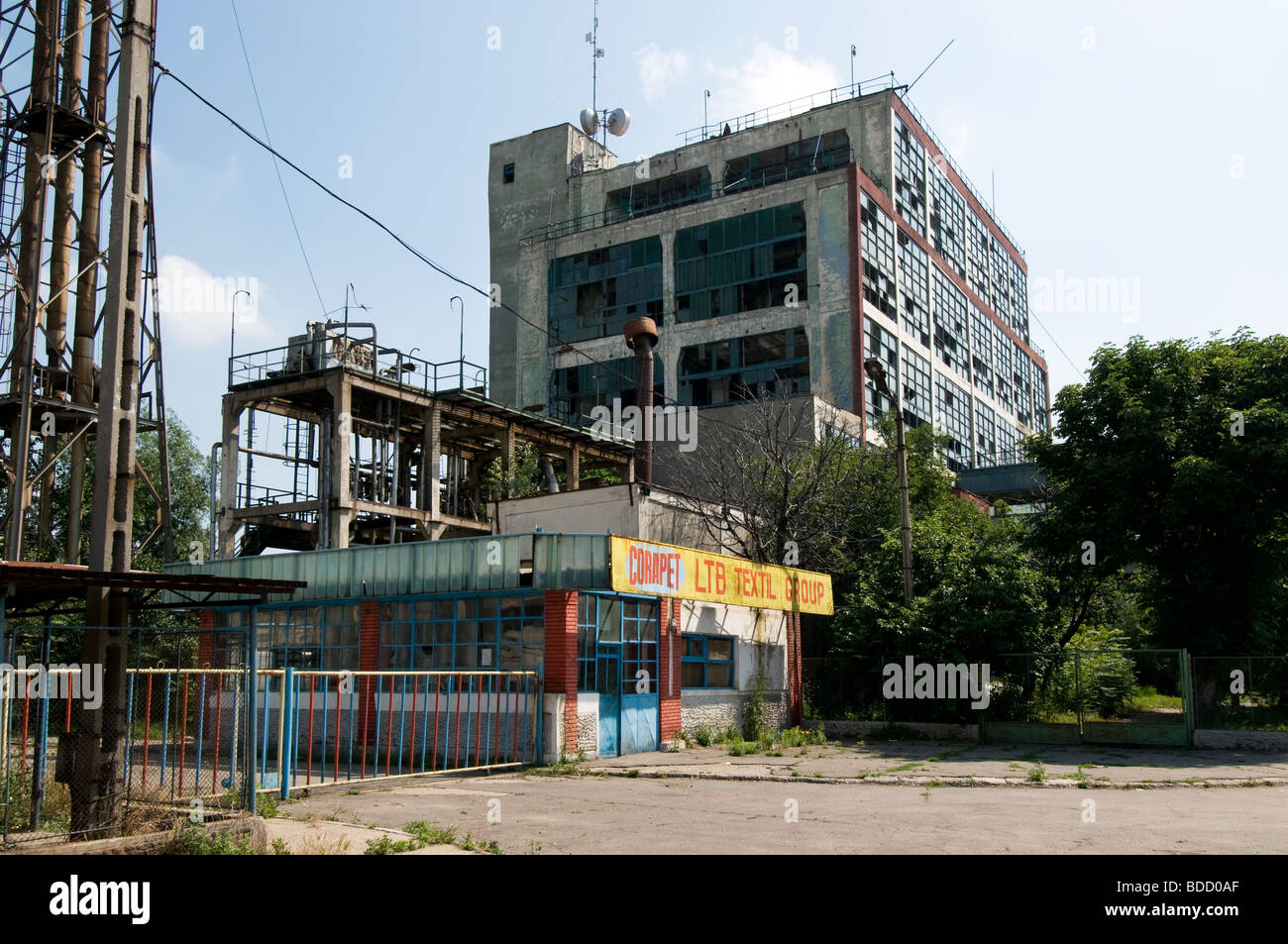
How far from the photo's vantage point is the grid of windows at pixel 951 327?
66.0m

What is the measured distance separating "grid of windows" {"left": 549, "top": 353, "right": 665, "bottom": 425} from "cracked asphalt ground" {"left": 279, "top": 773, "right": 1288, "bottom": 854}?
41061 mm

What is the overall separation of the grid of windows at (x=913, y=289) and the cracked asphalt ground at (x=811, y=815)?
4656 cm

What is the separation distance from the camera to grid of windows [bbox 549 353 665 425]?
57125 mm

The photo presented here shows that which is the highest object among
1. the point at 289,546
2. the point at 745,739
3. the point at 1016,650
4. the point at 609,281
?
the point at 609,281

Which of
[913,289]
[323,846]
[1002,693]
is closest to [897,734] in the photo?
[1002,693]

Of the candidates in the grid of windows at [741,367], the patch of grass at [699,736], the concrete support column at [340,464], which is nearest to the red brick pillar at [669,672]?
the patch of grass at [699,736]

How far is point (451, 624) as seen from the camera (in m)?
20.7

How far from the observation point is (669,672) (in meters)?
21.8

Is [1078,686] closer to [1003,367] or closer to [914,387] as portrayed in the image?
[914,387]

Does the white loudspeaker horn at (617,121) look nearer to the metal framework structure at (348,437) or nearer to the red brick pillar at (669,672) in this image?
the metal framework structure at (348,437)

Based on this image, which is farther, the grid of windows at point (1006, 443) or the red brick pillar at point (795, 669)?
the grid of windows at point (1006, 443)
